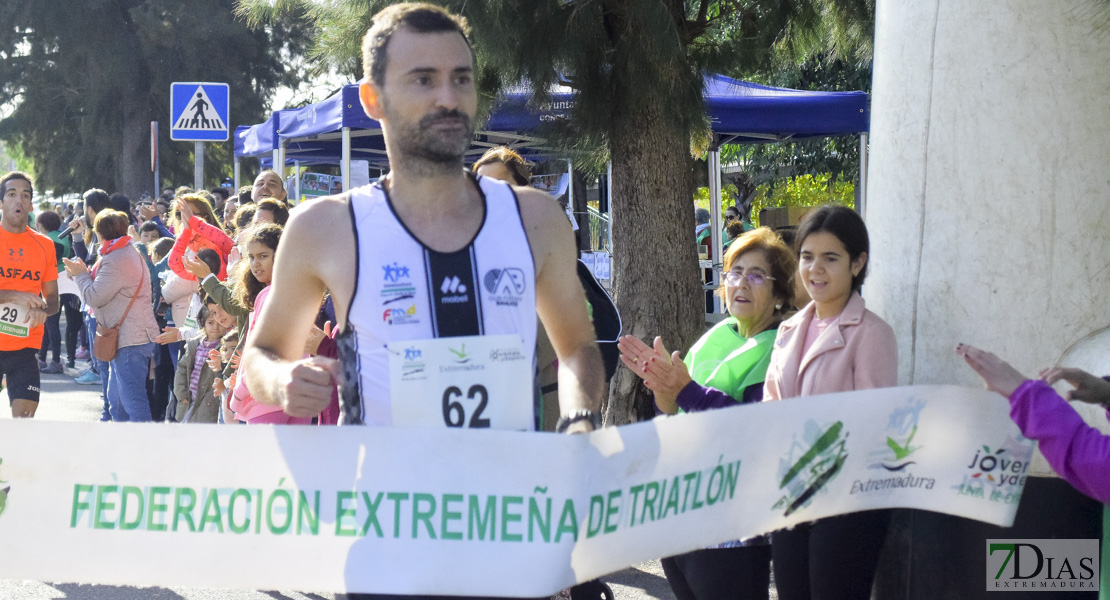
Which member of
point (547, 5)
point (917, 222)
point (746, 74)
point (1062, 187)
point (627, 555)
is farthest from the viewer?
point (746, 74)

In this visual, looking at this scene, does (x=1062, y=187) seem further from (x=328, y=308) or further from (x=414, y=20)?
(x=328, y=308)

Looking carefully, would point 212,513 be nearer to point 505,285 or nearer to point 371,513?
point 371,513

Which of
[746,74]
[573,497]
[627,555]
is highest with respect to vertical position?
[746,74]

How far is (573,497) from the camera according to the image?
2.32 m

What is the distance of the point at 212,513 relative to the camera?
239 centimetres

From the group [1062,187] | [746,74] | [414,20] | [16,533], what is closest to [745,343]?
[1062,187]

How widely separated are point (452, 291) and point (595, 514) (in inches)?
21.9

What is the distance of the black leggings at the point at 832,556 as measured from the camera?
3166 mm

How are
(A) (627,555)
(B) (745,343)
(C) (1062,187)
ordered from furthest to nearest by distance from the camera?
1. (B) (745,343)
2. (C) (1062,187)
3. (A) (627,555)

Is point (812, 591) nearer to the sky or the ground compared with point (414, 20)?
nearer to the ground

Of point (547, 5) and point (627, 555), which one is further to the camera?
point (547, 5)

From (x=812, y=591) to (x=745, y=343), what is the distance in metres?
0.91

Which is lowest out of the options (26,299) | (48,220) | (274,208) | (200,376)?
(200,376)

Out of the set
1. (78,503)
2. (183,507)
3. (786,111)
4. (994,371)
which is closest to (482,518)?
(183,507)
